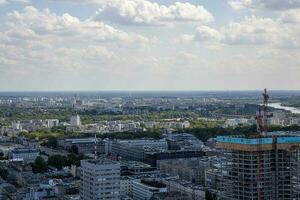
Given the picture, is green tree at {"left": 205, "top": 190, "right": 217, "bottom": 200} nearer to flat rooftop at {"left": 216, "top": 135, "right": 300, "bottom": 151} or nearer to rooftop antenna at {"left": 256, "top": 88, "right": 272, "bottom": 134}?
rooftop antenna at {"left": 256, "top": 88, "right": 272, "bottom": 134}

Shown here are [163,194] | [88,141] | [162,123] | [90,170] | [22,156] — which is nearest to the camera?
[90,170]

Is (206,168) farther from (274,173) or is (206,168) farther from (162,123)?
(162,123)

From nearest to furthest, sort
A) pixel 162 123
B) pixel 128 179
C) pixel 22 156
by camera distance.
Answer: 1. pixel 128 179
2. pixel 22 156
3. pixel 162 123

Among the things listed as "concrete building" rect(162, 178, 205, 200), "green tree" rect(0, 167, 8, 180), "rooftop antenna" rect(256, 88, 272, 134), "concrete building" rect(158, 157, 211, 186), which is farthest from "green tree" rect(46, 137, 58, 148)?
"rooftop antenna" rect(256, 88, 272, 134)

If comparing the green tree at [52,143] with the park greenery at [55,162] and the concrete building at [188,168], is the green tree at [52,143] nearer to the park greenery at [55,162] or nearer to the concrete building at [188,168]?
the park greenery at [55,162]

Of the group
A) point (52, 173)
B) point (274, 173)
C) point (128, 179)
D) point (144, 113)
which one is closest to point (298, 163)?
point (274, 173)

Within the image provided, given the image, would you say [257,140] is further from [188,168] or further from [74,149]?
[74,149]

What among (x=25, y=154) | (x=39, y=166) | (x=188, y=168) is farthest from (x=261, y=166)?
(x=25, y=154)
